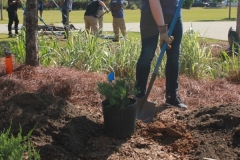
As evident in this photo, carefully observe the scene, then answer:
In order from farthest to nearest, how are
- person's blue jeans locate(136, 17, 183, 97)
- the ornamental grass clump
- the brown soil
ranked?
person's blue jeans locate(136, 17, 183, 97) < the ornamental grass clump < the brown soil

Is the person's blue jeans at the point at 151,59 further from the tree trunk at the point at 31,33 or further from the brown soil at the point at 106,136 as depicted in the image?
the tree trunk at the point at 31,33

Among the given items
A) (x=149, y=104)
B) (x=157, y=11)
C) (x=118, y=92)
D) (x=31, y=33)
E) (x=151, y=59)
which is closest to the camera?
(x=118, y=92)

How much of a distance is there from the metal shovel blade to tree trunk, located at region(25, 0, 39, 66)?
6.20 feet

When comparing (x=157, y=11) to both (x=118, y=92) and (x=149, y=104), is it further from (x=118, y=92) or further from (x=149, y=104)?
(x=118, y=92)

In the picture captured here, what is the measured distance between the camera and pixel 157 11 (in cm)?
449

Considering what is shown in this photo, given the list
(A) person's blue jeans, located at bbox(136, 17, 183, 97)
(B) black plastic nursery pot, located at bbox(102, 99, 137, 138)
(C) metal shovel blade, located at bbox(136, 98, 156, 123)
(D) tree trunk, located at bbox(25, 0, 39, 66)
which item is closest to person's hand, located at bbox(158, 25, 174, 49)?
(A) person's blue jeans, located at bbox(136, 17, 183, 97)

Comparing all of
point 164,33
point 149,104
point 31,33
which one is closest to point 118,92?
point 149,104

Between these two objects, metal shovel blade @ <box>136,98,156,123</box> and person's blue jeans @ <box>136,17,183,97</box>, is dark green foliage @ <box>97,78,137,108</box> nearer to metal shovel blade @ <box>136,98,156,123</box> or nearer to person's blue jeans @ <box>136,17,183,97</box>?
metal shovel blade @ <box>136,98,156,123</box>

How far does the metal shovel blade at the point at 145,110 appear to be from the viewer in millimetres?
4543

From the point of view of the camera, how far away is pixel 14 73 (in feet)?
18.2

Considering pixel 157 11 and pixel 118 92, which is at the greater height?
pixel 157 11

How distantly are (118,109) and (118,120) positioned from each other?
109mm

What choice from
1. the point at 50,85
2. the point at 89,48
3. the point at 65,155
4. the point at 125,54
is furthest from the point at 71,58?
the point at 65,155

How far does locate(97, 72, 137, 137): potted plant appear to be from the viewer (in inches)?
153
